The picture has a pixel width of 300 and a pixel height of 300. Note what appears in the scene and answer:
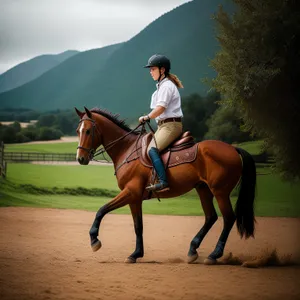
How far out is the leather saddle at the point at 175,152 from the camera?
261 inches

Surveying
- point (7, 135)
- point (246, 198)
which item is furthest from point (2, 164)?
point (246, 198)

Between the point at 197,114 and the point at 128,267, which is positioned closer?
the point at 128,267

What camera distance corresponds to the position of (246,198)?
22.3 feet

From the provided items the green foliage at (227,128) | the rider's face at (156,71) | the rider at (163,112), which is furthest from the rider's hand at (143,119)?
the green foliage at (227,128)

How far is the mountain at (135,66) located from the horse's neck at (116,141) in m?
14.6

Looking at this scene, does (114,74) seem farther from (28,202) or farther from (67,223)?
(67,223)

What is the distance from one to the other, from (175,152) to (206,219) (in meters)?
1.01

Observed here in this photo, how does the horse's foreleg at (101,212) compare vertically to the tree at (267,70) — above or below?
below

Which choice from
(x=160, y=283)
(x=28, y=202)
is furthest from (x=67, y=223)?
(x=160, y=283)

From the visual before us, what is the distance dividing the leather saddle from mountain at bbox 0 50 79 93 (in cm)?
1087

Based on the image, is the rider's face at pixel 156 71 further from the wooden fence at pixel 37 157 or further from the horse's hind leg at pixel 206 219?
the wooden fence at pixel 37 157

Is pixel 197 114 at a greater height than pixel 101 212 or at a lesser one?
greater

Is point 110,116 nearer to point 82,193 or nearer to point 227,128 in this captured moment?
point 82,193

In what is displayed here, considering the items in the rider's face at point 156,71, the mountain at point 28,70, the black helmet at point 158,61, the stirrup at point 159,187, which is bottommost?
the stirrup at point 159,187
